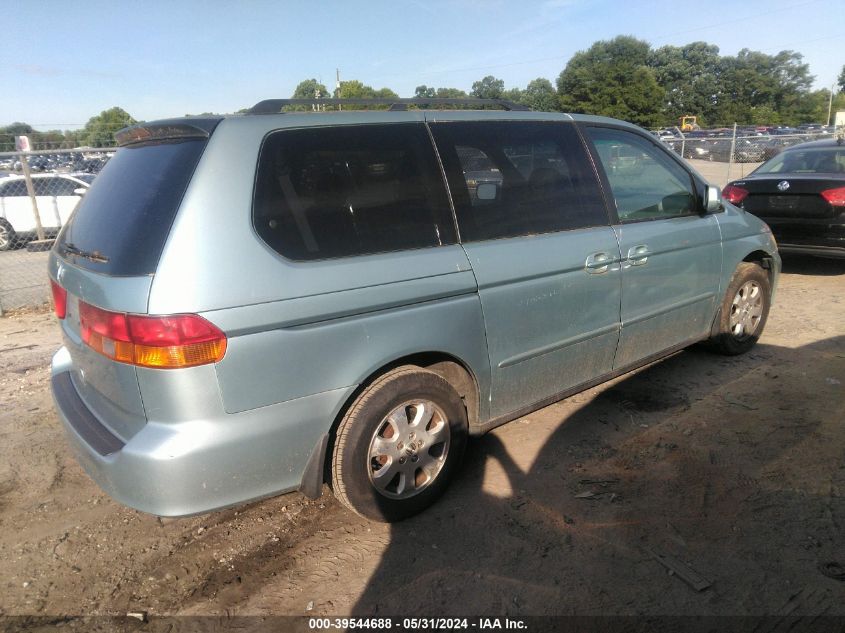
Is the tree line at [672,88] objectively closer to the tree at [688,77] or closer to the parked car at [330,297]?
the tree at [688,77]

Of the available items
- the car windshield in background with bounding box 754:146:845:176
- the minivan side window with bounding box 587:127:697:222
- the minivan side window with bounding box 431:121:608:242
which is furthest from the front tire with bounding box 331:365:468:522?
the car windshield in background with bounding box 754:146:845:176

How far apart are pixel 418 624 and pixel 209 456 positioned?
1004 mm

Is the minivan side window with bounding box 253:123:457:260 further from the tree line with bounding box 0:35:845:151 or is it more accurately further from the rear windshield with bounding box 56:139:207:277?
the tree line with bounding box 0:35:845:151

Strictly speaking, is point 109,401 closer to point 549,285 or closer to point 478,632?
point 478,632

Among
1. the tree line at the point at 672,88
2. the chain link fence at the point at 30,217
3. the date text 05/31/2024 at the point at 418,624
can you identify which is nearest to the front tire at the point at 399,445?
the date text 05/31/2024 at the point at 418,624

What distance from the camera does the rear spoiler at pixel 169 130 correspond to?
8.19 feet

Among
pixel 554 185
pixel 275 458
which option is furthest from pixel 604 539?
pixel 554 185

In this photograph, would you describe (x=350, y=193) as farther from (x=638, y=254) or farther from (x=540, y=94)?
(x=540, y=94)

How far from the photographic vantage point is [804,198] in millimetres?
7227

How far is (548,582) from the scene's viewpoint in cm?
251

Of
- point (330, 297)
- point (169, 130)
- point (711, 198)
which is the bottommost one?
point (330, 297)

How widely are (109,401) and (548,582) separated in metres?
1.93

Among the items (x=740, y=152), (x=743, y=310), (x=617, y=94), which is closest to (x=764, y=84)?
(x=617, y=94)

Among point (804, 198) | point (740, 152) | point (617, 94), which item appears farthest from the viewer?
point (617, 94)
